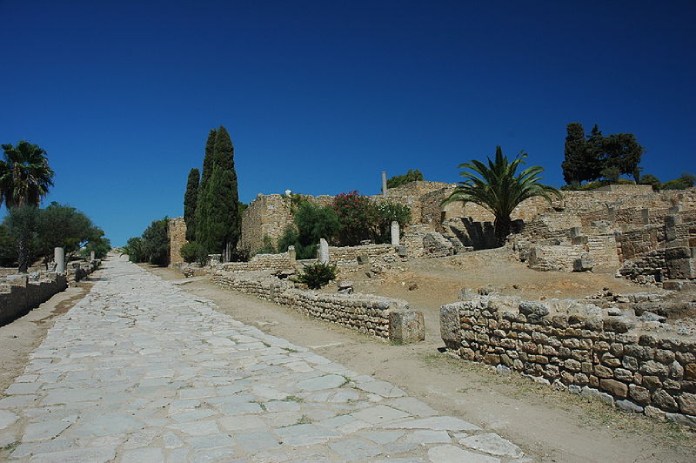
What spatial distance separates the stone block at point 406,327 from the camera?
7505mm

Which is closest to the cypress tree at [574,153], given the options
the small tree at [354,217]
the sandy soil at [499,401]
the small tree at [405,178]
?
the small tree at [405,178]

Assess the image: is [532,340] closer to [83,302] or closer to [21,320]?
[21,320]

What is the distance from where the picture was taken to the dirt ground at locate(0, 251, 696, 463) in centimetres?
342

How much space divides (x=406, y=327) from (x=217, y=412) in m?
3.86

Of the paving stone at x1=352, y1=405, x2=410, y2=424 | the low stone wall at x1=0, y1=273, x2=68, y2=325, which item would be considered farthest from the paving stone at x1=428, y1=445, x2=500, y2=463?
the low stone wall at x1=0, y1=273, x2=68, y2=325

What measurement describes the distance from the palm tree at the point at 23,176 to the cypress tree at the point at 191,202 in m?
11.0

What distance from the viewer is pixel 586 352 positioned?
4.46 meters

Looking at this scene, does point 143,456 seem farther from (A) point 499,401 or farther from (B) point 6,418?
(A) point 499,401

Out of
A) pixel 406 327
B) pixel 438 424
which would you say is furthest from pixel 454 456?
pixel 406 327

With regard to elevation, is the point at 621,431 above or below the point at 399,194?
below

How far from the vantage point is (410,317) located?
25.0 feet

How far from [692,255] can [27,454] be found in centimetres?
1523

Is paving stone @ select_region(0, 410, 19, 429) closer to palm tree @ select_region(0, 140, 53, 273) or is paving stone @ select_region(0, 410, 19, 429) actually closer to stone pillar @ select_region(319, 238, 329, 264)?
stone pillar @ select_region(319, 238, 329, 264)

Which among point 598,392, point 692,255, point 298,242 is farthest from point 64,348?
point 298,242
